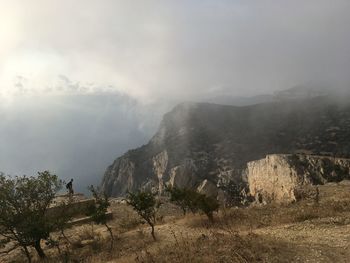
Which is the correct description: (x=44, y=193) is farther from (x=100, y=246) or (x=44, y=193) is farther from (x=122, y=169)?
(x=122, y=169)

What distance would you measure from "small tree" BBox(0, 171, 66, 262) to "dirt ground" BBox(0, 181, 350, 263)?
204 cm

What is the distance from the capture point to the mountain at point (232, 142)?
137m

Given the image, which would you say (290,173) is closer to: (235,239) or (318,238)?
(318,238)

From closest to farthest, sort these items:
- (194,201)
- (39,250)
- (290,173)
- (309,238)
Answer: (309,238) → (39,250) → (194,201) → (290,173)

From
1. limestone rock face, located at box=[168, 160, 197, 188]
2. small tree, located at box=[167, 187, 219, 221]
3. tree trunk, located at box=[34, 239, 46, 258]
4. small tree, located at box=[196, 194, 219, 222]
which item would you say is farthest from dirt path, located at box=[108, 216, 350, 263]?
limestone rock face, located at box=[168, 160, 197, 188]

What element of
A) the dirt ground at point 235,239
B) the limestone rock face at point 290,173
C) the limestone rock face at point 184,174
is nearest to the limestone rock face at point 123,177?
the limestone rock face at point 184,174

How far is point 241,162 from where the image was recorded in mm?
139750

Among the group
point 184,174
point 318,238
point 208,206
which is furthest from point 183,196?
point 184,174

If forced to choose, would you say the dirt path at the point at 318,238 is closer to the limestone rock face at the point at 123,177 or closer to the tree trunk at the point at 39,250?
the tree trunk at the point at 39,250

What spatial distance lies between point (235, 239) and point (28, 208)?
17.3m

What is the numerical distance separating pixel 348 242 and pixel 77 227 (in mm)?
26768

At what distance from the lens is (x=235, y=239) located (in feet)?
57.6

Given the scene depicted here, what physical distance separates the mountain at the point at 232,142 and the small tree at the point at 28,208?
8932cm

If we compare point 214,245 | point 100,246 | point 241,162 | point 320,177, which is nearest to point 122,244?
point 100,246
